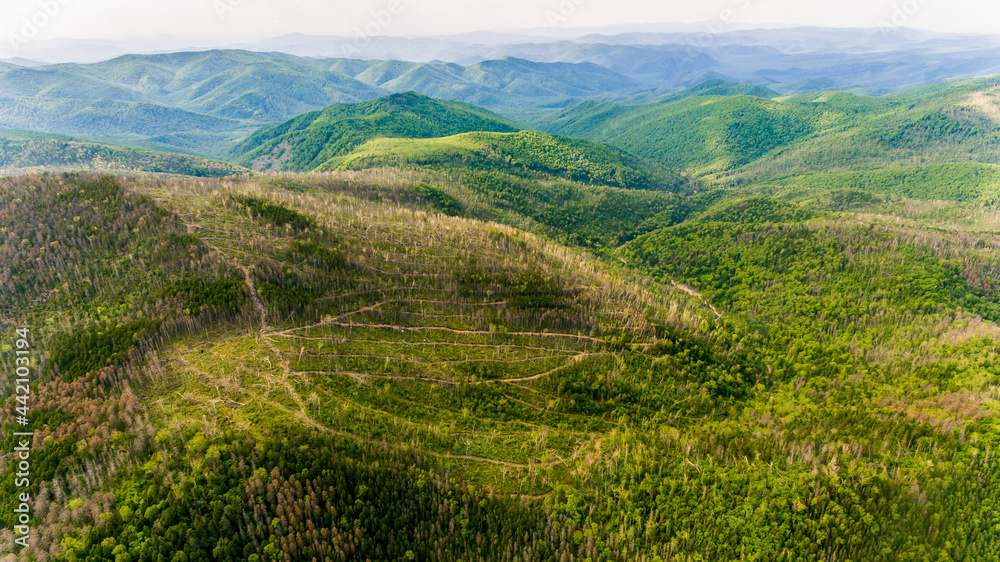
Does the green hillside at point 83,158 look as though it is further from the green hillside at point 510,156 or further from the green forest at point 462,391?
the green forest at point 462,391

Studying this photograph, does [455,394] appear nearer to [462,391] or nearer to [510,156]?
[462,391]

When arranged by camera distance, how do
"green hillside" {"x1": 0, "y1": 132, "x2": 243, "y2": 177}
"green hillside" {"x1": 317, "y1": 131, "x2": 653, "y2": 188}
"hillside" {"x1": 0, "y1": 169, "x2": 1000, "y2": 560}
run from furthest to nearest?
"green hillside" {"x1": 0, "y1": 132, "x2": 243, "y2": 177}
"green hillside" {"x1": 317, "y1": 131, "x2": 653, "y2": 188}
"hillside" {"x1": 0, "y1": 169, "x2": 1000, "y2": 560}

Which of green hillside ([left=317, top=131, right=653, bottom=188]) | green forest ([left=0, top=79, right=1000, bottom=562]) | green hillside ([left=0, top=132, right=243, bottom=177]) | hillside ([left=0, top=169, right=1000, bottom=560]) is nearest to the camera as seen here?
green forest ([left=0, top=79, right=1000, bottom=562])

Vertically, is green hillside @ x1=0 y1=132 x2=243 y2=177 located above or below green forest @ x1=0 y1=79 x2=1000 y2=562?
above

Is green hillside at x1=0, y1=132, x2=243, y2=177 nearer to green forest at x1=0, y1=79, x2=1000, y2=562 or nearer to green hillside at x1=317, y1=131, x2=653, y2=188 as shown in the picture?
green hillside at x1=317, y1=131, x2=653, y2=188

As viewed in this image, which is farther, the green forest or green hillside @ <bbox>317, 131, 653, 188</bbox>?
green hillside @ <bbox>317, 131, 653, 188</bbox>

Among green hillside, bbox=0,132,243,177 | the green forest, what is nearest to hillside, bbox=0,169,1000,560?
the green forest

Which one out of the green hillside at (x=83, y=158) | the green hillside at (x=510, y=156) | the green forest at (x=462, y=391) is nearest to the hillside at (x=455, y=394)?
the green forest at (x=462, y=391)

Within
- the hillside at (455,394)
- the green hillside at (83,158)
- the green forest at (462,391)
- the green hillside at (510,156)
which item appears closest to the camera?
the green forest at (462,391)

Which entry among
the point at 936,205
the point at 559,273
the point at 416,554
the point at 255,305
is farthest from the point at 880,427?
the point at 936,205
